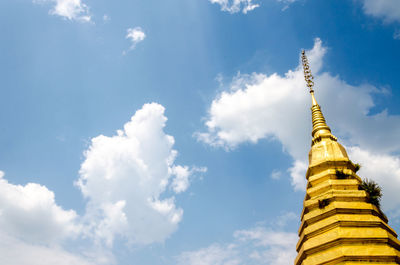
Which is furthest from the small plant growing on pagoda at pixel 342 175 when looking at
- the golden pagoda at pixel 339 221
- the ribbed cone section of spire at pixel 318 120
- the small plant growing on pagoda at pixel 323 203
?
the ribbed cone section of spire at pixel 318 120

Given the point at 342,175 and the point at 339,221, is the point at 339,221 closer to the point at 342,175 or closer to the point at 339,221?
the point at 339,221

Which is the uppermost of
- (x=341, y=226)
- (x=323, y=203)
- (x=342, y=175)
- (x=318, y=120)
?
(x=318, y=120)

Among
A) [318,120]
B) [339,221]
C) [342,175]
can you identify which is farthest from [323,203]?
[318,120]

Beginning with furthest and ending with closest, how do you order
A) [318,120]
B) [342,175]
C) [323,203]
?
[318,120], [342,175], [323,203]

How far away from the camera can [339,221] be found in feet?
41.5

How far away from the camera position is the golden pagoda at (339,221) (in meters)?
11.5

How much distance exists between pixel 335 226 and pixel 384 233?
185cm

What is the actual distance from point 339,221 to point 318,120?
8.38 metres

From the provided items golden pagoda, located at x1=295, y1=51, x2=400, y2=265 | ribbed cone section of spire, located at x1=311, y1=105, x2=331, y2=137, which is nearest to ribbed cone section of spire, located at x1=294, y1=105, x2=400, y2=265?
golden pagoda, located at x1=295, y1=51, x2=400, y2=265

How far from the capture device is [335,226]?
12.7 m

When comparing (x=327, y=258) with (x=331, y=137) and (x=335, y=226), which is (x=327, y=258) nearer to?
(x=335, y=226)

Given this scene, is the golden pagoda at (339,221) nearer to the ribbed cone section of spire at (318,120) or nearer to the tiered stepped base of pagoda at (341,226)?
the tiered stepped base of pagoda at (341,226)

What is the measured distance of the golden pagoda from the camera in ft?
37.9

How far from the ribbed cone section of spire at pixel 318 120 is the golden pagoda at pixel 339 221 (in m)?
1.85
